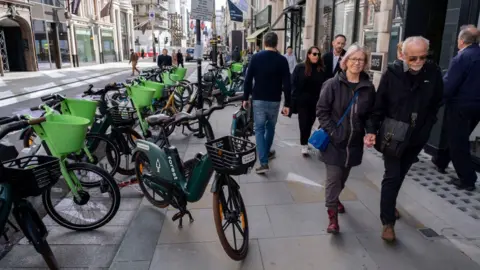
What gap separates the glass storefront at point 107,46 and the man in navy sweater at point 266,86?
39443mm

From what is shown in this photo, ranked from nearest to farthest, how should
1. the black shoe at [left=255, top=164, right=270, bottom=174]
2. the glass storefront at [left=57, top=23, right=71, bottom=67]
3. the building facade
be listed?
the black shoe at [left=255, top=164, right=270, bottom=174] → the building facade → the glass storefront at [left=57, top=23, right=71, bottom=67]

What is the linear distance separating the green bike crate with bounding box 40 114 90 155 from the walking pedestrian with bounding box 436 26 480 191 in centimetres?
409

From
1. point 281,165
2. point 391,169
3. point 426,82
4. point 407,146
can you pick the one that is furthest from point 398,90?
point 281,165

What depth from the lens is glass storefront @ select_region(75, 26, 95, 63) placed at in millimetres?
33781

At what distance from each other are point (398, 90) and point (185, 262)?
7.57ft

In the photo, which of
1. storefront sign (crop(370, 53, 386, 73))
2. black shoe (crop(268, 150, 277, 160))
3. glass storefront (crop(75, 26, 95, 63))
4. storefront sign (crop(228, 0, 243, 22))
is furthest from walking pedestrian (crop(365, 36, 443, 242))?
glass storefront (crop(75, 26, 95, 63))

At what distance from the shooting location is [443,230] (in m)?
3.49

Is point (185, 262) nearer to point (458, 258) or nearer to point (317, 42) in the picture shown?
point (458, 258)

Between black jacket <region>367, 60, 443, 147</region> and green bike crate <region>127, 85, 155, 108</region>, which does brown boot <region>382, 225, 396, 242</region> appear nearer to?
black jacket <region>367, 60, 443, 147</region>

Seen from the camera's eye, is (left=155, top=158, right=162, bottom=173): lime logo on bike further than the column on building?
No

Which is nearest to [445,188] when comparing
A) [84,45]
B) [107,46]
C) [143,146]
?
[143,146]

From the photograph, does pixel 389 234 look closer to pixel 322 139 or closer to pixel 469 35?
pixel 322 139

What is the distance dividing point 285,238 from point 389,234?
0.96 metres

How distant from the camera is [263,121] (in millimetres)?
5074
